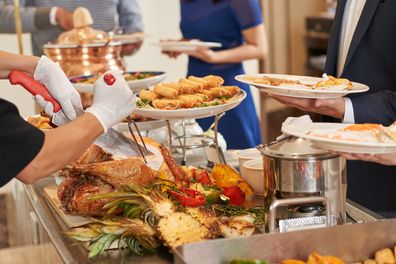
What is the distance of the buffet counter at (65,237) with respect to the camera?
6.07 feet

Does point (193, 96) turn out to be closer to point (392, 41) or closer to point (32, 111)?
point (392, 41)

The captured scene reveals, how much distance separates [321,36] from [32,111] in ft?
13.1

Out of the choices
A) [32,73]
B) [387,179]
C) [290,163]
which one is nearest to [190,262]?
[290,163]

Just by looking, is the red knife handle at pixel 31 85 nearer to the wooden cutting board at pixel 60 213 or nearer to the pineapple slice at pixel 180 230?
the wooden cutting board at pixel 60 213

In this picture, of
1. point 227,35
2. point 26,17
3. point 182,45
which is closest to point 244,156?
point 182,45

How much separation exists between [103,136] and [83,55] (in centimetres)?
148

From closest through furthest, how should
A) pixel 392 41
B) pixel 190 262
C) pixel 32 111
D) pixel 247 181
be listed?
pixel 190 262 → pixel 247 181 → pixel 392 41 → pixel 32 111

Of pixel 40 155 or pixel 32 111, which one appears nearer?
pixel 40 155

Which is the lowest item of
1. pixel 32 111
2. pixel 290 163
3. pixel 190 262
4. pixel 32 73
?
pixel 32 111

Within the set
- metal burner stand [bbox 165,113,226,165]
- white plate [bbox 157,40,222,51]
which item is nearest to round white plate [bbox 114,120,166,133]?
metal burner stand [bbox 165,113,226,165]

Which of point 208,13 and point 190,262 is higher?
point 208,13

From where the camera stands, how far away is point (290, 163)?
1.82m

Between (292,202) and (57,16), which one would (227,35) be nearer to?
(57,16)

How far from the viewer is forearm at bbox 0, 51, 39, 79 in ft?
7.61
